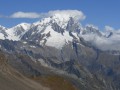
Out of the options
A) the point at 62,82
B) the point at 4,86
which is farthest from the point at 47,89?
the point at 4,86

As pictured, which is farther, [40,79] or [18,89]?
[40,79]

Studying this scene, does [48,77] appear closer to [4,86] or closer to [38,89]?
[38,89]

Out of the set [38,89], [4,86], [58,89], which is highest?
[58,89]

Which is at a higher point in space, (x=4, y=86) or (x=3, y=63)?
(x=3, y=63)

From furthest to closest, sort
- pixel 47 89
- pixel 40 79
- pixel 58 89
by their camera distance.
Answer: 1. pixel 40 79
2. pixel 58 89
3. pixel 47 89

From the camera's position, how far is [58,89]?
591 feet

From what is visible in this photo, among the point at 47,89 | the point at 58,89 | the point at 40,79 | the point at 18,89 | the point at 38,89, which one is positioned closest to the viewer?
the point at 18,89

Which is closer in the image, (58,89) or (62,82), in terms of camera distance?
(58,89)

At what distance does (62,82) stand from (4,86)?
76.0 m

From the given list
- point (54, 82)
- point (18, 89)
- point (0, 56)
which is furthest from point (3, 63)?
point (18, 89)

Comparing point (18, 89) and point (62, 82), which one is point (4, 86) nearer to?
point (18, 89)

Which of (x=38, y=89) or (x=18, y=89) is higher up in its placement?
(x=38, y=89)

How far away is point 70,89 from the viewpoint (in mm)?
187375

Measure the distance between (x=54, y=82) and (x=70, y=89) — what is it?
6.87 meters
